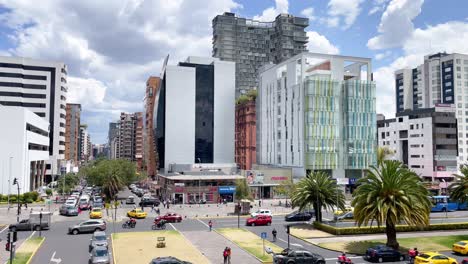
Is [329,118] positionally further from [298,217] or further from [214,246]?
[214,246]

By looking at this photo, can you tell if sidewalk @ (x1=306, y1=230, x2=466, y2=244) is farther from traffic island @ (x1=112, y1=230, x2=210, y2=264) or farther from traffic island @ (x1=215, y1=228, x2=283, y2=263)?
traffic island @ (x1=112, y1=230, x2=210, y2=264)

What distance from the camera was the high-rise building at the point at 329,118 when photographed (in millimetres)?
99812

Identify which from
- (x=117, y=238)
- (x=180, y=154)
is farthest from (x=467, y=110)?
(x=117, y=238)

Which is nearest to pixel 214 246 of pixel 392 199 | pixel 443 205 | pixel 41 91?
pixel 392 199

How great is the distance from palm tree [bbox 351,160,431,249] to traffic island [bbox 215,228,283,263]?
1004cm

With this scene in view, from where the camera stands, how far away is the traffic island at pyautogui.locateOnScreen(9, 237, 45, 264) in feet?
119

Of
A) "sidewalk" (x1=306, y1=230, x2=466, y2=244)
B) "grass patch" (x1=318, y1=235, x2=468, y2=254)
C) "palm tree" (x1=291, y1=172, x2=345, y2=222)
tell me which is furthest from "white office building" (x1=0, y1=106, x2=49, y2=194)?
"grass patch" (x1=318, y1=235, x2=468, y2=254)

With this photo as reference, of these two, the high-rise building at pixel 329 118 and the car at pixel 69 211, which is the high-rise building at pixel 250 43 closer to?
the high-rise building at pixel 329 118

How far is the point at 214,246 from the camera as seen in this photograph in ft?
144

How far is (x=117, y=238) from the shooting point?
47.0m

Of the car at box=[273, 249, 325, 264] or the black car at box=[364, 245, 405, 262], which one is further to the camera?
the black car at box=[364, 245, 405, 262]

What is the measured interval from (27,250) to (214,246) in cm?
1881

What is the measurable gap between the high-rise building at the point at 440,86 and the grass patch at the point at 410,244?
96.7 metres

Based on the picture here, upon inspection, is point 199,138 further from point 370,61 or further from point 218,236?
point 218,236
